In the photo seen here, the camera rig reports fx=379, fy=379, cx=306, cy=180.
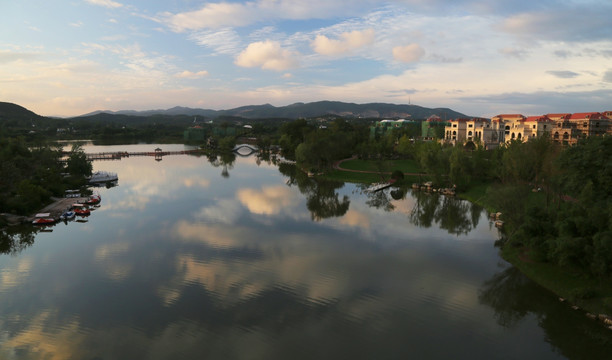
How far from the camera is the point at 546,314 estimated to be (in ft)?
42.5

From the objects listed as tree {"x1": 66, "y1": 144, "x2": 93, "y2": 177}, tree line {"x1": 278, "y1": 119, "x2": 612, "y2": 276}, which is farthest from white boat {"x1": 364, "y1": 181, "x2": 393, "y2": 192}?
tree {"x1": 66, "y1": 144, "x2": 93, "y2": 177}

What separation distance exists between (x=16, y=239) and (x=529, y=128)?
5779 cm

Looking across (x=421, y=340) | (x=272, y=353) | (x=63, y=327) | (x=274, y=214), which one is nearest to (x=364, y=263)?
(x=421, y=340)

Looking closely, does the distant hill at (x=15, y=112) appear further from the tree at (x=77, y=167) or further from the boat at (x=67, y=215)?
the boat at (x=67, y=215)

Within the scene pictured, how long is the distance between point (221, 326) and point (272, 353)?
2122 mm

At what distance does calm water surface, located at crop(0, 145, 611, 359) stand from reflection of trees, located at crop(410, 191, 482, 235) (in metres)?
0.22

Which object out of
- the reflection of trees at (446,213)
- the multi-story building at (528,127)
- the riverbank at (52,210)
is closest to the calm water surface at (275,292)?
the reflection of trees at (446,213)

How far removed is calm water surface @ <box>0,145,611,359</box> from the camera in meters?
11.1

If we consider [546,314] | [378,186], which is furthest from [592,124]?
[546,314]

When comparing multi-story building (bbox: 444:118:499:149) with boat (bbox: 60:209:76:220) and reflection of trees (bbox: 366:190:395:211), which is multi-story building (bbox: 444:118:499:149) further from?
boat (bbox: 60:209:76:220)

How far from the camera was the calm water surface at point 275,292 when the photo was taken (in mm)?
11117

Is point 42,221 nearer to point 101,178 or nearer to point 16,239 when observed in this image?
point 16,239

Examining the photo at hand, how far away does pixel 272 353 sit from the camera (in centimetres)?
1072

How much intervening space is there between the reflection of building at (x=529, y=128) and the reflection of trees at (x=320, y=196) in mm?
22170
